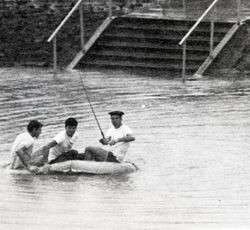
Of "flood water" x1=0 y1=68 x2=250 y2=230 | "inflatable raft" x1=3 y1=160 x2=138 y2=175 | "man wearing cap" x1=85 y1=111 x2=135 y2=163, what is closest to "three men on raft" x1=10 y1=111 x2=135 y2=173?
"man wearing cap" x1=85 y1=111 x2=135 y2=163

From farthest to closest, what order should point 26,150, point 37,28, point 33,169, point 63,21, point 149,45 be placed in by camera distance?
point 37,28
point 149,45
point 63,21
point 26,150
point 33,169

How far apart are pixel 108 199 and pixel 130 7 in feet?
49.3

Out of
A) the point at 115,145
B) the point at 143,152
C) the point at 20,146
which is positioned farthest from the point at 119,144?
the point at 20,146

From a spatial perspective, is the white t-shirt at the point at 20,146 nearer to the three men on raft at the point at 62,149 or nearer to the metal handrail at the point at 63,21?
the three men on raft at the point at 62,149

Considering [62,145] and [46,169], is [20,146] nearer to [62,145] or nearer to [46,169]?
[46,169]

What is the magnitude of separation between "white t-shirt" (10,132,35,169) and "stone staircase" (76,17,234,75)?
9.65 m

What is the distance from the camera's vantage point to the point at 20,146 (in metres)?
19.6

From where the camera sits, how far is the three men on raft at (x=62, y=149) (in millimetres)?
19672

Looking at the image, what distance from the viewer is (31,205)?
57.0ft

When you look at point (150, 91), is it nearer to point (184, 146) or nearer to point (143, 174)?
point (184, 146)

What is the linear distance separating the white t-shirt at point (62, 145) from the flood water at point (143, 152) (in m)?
0.63

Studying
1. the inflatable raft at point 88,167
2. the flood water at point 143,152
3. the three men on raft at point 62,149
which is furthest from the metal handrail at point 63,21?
the inflatable raft at point 88,167

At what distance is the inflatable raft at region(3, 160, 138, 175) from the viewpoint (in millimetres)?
19641

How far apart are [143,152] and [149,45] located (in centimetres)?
907
